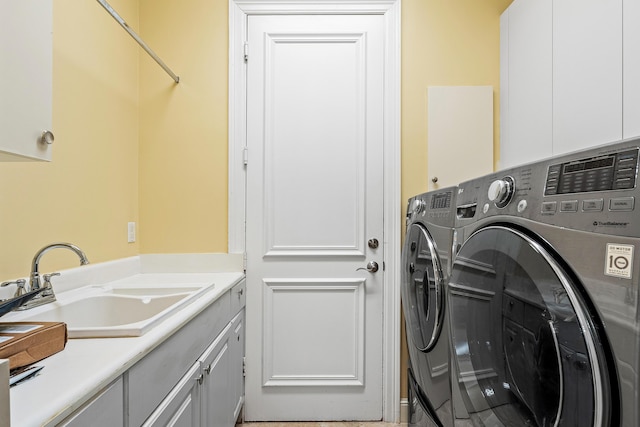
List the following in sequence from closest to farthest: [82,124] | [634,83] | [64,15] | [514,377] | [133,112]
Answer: [514,377] → [634,83] → [64,15] → [82,124] → [133,112]

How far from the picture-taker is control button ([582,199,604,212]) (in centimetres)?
57

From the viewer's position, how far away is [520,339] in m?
0.76

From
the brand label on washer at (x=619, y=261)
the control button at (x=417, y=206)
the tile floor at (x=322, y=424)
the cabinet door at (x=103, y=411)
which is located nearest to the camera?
the brand label on washer at (x=619, y=261)

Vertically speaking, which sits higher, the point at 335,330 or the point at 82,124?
the point at 82,124

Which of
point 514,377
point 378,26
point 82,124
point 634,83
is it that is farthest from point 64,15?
point 634,83

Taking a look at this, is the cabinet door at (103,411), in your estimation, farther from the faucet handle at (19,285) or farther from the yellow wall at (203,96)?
the yellow wall at (203,96)

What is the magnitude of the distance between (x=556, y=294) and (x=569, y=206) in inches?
6.2

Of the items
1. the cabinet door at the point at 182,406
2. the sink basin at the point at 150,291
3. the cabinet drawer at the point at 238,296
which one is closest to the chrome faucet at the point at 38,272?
the sink basin at the point at 150,291

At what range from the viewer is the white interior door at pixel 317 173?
2.07 m

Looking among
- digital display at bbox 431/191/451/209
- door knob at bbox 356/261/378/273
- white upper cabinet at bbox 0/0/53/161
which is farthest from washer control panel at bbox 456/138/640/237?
door knob at bbox 356/261/378/273

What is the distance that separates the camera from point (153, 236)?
2068 mm

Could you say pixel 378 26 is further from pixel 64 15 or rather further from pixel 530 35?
pixel 64 15

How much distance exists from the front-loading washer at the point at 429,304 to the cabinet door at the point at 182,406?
0.84 metres

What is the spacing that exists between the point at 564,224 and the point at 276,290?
165 centimetres
